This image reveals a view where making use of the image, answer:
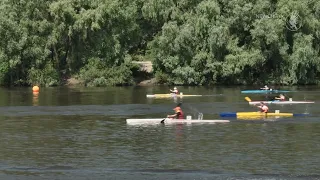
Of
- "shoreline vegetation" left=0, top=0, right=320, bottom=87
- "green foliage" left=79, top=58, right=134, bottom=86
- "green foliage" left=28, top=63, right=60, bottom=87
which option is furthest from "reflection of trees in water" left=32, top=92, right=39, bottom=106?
"shoreline vegetation" left=0, top=0, right=320, bottom=87

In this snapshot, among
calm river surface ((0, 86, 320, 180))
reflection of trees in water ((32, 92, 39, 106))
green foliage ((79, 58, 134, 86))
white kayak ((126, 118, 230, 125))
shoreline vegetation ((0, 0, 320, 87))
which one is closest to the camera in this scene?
calm river surface ((0, 86, 320, 180))

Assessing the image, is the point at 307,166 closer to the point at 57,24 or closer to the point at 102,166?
the point at 102,166

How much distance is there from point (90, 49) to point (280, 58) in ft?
77.1

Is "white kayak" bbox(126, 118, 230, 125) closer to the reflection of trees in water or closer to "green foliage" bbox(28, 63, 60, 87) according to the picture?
the reflection of trees in water

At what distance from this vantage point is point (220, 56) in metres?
75.1

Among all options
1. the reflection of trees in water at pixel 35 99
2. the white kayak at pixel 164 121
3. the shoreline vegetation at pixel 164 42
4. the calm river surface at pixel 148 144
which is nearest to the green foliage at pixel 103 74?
the shoreline vegetation at pixel 164 42

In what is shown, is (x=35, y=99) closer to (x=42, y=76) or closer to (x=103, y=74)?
(x=42, y=76)

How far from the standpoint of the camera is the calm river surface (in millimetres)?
25234

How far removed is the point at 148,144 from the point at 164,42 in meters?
44.5

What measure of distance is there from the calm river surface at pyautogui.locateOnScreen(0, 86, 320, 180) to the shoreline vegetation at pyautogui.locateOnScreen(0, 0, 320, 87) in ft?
76.1

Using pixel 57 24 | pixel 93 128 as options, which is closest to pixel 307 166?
pixel 93 128

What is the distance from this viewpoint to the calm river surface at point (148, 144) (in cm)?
2523

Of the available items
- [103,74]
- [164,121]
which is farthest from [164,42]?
[164,121]

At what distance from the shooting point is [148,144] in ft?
104
